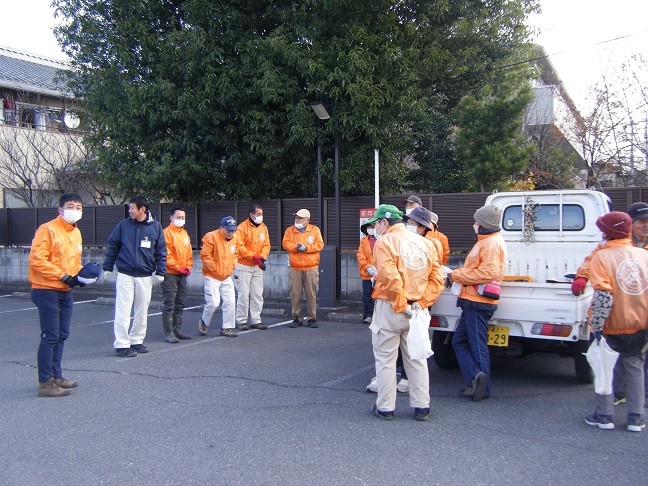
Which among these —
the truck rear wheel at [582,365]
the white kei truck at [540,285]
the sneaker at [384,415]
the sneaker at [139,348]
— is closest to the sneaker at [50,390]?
the sneaker at [139,348]

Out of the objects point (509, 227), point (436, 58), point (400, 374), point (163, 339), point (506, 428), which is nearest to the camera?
point (506, 428)

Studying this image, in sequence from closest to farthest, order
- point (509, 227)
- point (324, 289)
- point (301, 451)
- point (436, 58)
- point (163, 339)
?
1. point (301, 451)
2. point (509, 227)
3. point (163, 339)
4. point (324, 289)
5. point (436, 58)

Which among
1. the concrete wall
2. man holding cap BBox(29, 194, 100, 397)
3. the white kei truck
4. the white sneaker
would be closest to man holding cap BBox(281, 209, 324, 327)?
the concrete wall

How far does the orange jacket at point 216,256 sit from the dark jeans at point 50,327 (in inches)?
115

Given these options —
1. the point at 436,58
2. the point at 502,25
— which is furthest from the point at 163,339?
the point at 502,25

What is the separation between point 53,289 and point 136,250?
167 cm

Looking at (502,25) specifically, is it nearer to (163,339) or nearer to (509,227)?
(509,227)

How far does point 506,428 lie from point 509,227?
3450 millimetres

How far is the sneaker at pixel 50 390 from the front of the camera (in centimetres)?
571

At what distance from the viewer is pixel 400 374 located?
617 centimetres

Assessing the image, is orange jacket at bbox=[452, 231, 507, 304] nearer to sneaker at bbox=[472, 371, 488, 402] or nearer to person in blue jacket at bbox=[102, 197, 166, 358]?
sneaker at bbox=[472, 371, 488, 402]

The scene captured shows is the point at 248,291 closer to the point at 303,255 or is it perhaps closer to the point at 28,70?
the point at 303,255

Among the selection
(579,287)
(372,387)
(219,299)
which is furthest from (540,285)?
(219,299)

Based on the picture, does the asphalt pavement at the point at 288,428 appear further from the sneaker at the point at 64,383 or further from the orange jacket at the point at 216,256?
the orange jacket at the point at 216,256
